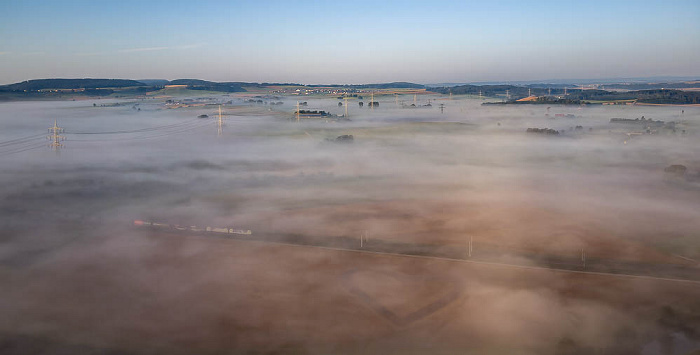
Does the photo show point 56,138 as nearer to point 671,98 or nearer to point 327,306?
point 327,306

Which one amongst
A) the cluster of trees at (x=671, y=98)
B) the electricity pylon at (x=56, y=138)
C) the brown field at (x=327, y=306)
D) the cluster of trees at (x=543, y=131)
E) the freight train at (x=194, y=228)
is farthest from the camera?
the cluster of trees at (x=671, y=98)

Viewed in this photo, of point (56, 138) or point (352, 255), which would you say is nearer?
point (352, 255)

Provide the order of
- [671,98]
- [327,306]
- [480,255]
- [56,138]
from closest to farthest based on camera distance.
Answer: [327,306] → [480,255] → [56,138] → [671,98]

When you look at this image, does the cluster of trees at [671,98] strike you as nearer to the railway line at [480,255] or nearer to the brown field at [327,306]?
the railway line at [480,255]

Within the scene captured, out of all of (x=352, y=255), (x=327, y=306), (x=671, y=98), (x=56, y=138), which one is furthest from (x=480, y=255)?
(x=671, y=98)

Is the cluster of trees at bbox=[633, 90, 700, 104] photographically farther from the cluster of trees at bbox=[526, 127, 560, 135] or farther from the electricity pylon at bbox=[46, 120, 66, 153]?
the electricity pylon at bbox=[46, 120, 66, 153]

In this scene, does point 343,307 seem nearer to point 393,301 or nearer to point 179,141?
point 393,301

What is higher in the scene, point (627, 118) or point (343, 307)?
point (627, 118)

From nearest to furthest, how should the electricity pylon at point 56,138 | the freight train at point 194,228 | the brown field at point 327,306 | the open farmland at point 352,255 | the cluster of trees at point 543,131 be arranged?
the brown field at point 327,306, the open farmland at point 352,255, the freight train at point 194,228, the electricity pylon at point 56,138, the cluster of trees at point 543,131

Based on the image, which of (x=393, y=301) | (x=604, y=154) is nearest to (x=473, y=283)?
(x=393, y=301)

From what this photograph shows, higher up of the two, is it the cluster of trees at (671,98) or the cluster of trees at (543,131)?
the cluster of trees at (671,98)

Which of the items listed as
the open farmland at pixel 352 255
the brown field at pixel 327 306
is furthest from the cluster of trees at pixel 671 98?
the brown field at pixel 327 306
